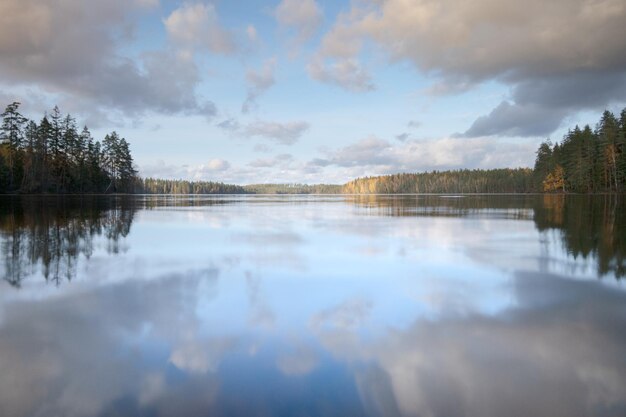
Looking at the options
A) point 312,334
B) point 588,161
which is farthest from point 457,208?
point 588,161

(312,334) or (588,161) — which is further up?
(588,161)

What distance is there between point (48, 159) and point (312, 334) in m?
77.8

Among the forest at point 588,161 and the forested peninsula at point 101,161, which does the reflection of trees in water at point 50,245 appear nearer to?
the forested peninsula at point 101,161

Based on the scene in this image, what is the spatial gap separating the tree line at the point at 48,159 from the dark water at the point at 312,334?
208 feet

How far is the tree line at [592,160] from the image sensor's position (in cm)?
7206

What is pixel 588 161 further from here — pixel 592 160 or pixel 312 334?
pixel 312 334

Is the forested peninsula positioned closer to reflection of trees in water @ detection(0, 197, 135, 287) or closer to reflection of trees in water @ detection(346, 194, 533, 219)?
reflection of trees in water @ detection(346, 194, 533, 219)

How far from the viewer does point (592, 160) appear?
252 ft

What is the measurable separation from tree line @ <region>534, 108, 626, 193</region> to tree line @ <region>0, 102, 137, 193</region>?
94.8 metres

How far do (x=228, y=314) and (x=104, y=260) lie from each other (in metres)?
7.13

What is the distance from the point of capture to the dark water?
15.5 ft

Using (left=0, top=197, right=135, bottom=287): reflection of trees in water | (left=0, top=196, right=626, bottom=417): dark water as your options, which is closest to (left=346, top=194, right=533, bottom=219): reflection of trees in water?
(left=0, top=196, right=626, bottom=417): dark water

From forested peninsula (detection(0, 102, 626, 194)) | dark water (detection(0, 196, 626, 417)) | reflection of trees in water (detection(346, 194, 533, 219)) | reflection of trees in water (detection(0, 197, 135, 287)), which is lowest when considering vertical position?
dark water (detection(0, 196, 626, 417))

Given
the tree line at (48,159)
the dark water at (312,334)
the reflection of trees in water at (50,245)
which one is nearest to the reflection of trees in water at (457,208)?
the dark water at (312,334)
